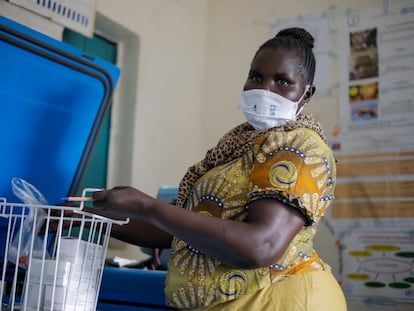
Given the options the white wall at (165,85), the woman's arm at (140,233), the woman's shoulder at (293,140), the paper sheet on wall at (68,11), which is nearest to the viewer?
the woman's shoulder at (293,140)

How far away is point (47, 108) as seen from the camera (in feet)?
3.89

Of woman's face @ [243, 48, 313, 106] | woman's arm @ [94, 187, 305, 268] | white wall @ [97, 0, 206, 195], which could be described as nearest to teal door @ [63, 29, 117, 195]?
white wall @ [97, 0, 206, 195]

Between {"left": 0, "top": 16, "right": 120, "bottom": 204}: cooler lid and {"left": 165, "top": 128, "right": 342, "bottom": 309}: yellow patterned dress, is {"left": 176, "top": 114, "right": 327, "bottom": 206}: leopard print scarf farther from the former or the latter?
{"left": 0, "top": 16, "right": 120, "bottom": 204}: cooler lid

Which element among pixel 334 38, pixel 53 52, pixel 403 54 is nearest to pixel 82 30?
pixel 53 52

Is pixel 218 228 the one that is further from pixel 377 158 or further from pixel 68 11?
pixel 377 158

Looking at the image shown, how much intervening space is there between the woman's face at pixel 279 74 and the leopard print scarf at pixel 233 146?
0.06 metres

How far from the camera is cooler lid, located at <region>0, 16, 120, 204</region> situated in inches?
42.6

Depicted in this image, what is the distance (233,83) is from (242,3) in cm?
48

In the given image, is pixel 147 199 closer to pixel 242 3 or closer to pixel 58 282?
pixel 58 282

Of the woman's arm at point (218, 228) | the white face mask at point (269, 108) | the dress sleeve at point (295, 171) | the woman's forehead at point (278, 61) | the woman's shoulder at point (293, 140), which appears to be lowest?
the woman's arm at point (218, 228)

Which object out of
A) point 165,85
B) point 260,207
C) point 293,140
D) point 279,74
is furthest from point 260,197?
point 165,85

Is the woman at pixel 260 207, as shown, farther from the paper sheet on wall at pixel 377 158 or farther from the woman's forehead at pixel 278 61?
the paper sheet on wall at pixel 377 158

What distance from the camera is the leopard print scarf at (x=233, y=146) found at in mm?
942

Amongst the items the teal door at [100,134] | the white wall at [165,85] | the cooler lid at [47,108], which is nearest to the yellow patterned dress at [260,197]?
the cooler lid at [47,108]
